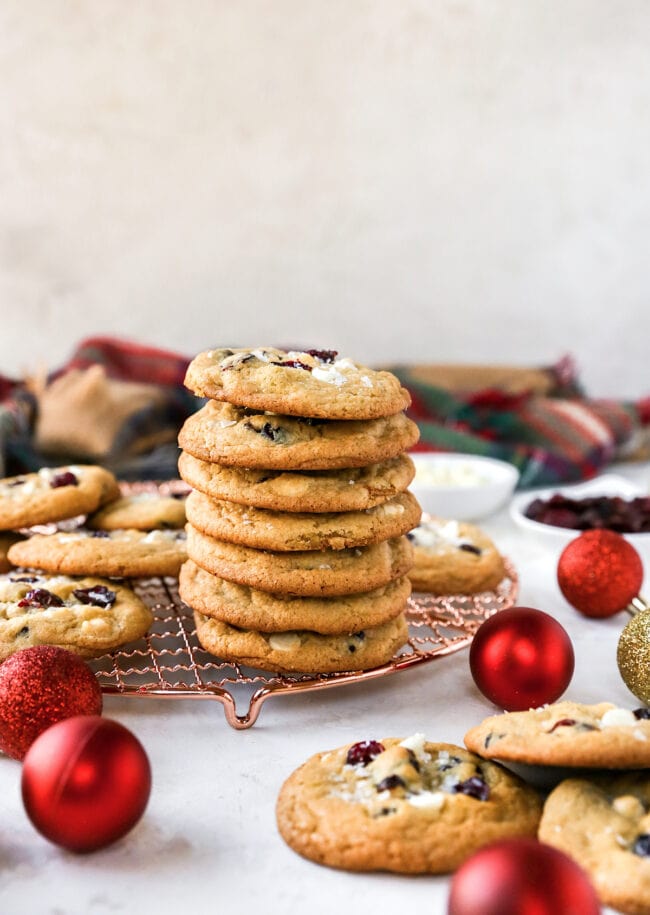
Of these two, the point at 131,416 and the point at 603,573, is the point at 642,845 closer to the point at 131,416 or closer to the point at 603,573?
the point at 603,573

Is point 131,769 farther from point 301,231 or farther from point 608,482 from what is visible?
point 301,231

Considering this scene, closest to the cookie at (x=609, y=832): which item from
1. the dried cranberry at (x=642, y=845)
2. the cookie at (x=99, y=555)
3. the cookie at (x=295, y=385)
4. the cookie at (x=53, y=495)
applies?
the dried cranberry at (x=642, y=845)

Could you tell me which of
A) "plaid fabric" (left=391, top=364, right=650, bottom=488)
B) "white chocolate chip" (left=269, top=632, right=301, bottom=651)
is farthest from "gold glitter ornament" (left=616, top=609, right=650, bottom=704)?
"plaid fabric" (left=391, top=364, right=650, bottom=488)

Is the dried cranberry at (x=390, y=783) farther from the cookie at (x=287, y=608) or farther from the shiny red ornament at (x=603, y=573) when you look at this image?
the shiny red ornament at (x=603, y=573)

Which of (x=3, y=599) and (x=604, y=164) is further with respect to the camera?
(x=604, y=164)

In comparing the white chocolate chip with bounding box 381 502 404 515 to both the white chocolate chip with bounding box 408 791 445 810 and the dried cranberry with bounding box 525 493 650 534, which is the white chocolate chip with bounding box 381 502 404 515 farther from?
the dried cranberry with bounding box 525 493 650 534

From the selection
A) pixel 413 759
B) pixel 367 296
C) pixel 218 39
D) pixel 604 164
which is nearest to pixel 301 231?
pixel 367 296
